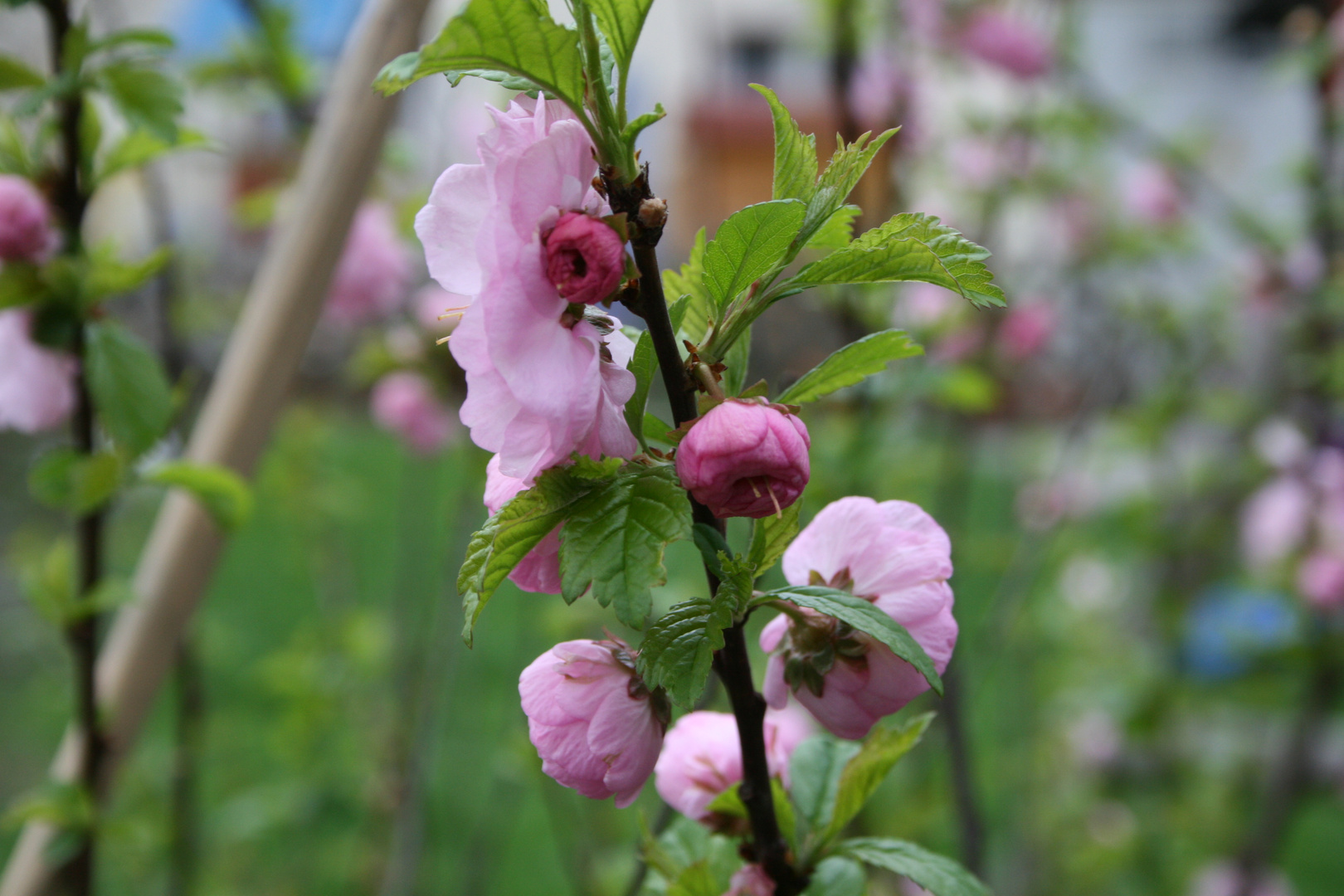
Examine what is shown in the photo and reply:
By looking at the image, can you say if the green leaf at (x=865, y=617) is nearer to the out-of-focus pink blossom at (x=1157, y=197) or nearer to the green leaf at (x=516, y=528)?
the green leaf at (x=516, y=528)

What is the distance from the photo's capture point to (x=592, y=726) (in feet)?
1.01

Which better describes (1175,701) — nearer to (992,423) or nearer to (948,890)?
(992,423)

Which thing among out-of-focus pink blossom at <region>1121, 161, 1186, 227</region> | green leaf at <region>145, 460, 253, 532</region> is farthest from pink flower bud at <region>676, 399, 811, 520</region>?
out-of-focus pink blossom at <region>1121, 161, 1186, 227</region>

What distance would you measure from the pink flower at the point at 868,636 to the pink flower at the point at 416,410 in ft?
2.94

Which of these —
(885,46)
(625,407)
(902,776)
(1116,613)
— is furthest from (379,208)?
(1116,613)

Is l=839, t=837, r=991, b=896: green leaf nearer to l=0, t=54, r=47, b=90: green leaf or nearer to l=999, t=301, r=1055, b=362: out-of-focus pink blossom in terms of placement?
l=0, t=54, r=47, b=90: green leaf

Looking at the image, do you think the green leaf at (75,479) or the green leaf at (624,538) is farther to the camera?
the green leaf at (75,479)

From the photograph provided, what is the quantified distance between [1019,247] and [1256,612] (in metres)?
1.07

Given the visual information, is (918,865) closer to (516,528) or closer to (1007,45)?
(516,528)

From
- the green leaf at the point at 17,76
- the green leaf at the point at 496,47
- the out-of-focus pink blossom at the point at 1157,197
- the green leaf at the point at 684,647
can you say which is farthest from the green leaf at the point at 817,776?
the out-of-focus pink blossom at the point at 1157,197

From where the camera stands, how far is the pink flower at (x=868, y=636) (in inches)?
12.8

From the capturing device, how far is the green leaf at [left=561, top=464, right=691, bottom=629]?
0.90ft

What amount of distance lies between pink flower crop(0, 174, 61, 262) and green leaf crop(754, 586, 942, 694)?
482mm

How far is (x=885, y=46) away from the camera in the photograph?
3.91 ft
